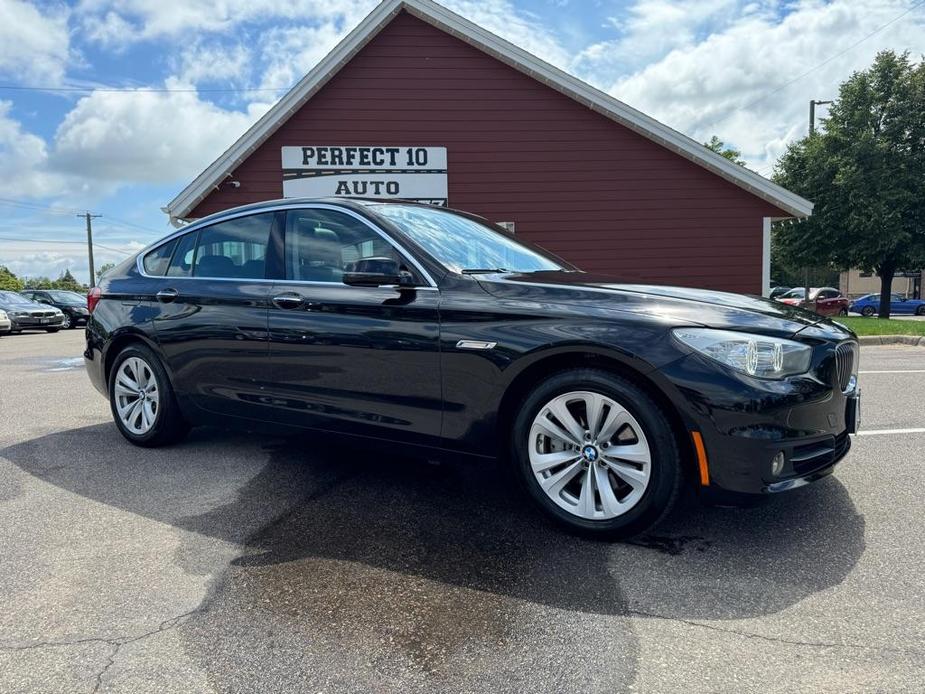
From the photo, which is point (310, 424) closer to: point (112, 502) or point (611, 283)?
point (112, 502)

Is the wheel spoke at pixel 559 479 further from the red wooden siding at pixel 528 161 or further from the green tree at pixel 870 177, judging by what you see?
the green tree at pixel 870 177

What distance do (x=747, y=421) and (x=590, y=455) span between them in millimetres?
668

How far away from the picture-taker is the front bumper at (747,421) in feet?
8.72

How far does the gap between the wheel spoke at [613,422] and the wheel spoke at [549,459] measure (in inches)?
6.3

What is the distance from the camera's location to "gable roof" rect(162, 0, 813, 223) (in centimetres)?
1234

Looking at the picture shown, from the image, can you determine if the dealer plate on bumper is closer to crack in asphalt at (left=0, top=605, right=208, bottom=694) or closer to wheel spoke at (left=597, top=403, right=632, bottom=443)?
wheel spoke at (left=597, top=403, right=632, bottom=443)

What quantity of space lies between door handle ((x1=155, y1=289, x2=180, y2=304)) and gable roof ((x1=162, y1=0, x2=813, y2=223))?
8.85 m

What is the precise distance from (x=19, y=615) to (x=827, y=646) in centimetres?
281

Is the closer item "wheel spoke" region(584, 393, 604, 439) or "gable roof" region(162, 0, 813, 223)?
"wheel spoke" region(584, 393, 604, 439)

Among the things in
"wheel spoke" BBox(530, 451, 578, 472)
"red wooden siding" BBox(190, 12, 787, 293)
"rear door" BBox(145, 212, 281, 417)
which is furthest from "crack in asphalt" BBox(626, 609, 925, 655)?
"red wooden siding" BBox(190, 12, 787, 293)

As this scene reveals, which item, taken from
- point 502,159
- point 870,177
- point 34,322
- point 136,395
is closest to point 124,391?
point 136,395

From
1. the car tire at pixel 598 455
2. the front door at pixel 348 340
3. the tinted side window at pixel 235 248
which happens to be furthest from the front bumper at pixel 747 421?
the tinted side window at pixel 235 248

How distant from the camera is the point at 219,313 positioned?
4129mm

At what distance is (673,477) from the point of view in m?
2.77
